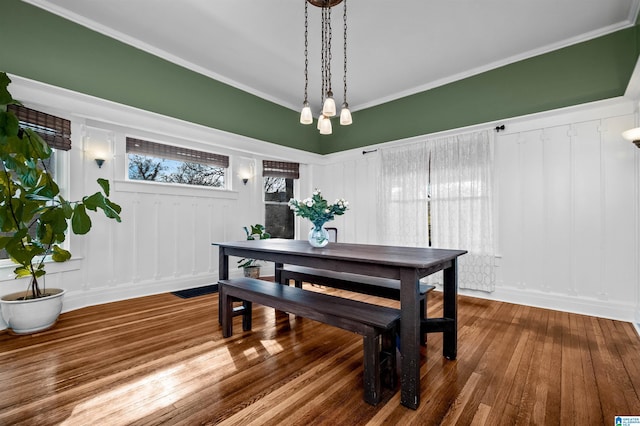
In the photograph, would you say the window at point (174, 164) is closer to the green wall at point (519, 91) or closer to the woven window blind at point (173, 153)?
the woven window blind at point (173, 153)

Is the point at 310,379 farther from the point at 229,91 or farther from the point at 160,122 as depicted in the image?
the point at 229,91

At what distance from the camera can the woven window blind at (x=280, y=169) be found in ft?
17.5

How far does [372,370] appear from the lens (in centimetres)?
170

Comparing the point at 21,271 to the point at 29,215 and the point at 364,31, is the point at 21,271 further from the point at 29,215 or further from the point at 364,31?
the point at 364,31

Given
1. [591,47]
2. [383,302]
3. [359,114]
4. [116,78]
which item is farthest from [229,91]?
[591,47]

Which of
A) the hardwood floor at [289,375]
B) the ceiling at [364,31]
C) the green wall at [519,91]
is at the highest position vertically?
the ceiling at [364,31]

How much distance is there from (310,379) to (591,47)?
465cm

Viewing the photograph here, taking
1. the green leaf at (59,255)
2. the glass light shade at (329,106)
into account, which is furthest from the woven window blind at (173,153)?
the glass light shade at (329,106)

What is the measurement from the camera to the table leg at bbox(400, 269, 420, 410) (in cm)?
167

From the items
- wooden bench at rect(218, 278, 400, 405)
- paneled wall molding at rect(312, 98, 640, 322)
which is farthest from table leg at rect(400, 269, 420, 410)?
paneled wall molding at rect(312, 98, 640, 322)

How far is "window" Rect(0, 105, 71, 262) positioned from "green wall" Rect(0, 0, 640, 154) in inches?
14.8

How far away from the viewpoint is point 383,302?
381cm

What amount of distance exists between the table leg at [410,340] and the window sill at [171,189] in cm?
371

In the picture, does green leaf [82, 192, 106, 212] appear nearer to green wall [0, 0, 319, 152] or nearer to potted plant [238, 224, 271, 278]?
green wall [0, 0, 319, 152]
